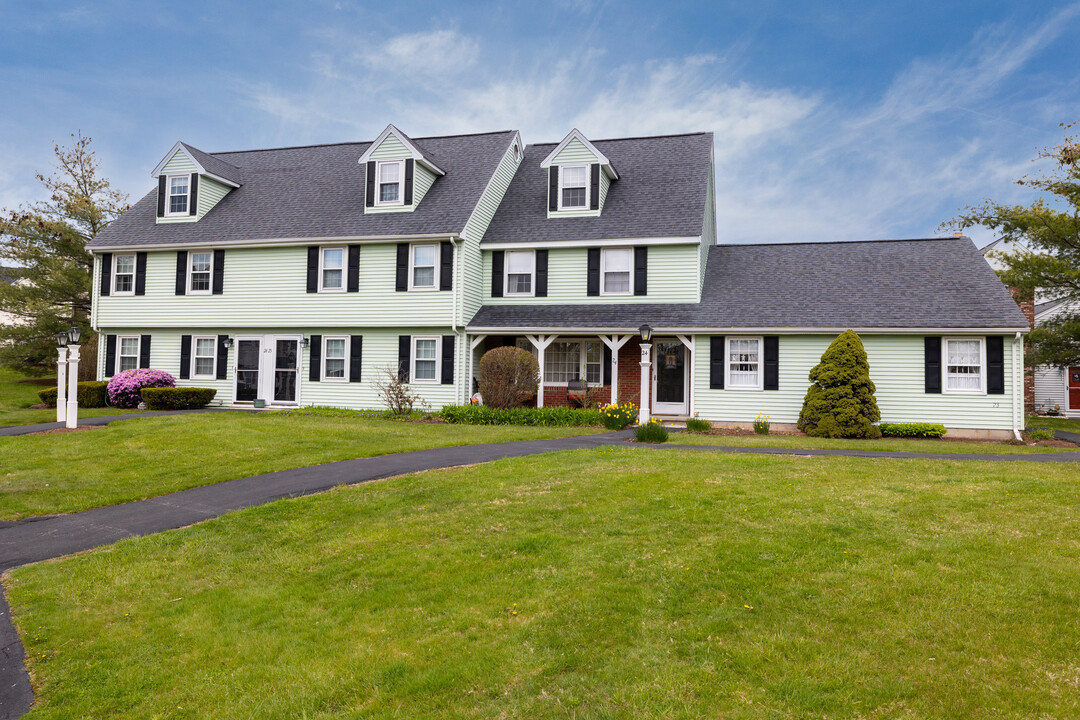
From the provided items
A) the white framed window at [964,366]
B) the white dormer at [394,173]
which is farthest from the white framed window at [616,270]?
the white framed window at [964,366]

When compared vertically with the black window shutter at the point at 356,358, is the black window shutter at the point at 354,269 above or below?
above

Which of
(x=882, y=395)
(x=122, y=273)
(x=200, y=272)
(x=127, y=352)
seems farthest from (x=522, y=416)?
(x=122, y=273)

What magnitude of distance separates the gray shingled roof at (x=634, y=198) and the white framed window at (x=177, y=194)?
1142 cm

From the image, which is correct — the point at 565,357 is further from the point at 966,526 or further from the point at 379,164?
the point at 966,526

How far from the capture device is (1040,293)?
75.0ft

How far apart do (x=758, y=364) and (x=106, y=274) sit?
2282cm

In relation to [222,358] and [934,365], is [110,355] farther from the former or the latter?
[934,365]

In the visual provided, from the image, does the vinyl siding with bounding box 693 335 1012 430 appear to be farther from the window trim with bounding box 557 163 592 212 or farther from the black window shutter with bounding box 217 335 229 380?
the black window shutter with bounding box 217 335 229 380

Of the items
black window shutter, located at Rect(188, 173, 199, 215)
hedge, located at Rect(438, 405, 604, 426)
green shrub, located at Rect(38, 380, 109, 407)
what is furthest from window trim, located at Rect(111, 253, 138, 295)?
hedge, located at Rect(438, 405, 604, 426)

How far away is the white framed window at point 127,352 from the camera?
2323 centimetres

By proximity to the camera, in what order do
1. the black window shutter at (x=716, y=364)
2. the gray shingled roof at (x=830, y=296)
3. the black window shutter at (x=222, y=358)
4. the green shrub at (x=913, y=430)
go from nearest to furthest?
1. the green shrub at (x=913, y=430)
2. the gray shingled roof at (x=830, y=296)
3. the black window shutter at (x=716, y=364)
4. the black window shutter at (x=222, y=358)

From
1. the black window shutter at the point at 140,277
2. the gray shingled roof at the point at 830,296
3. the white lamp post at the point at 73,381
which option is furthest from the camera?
the black window shutter at the point at 140,277

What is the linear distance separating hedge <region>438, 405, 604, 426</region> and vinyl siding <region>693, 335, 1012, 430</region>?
380 centimetres

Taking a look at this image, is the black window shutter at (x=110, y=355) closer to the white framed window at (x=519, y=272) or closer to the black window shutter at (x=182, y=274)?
the black window shutter at (x=182, y=274)
